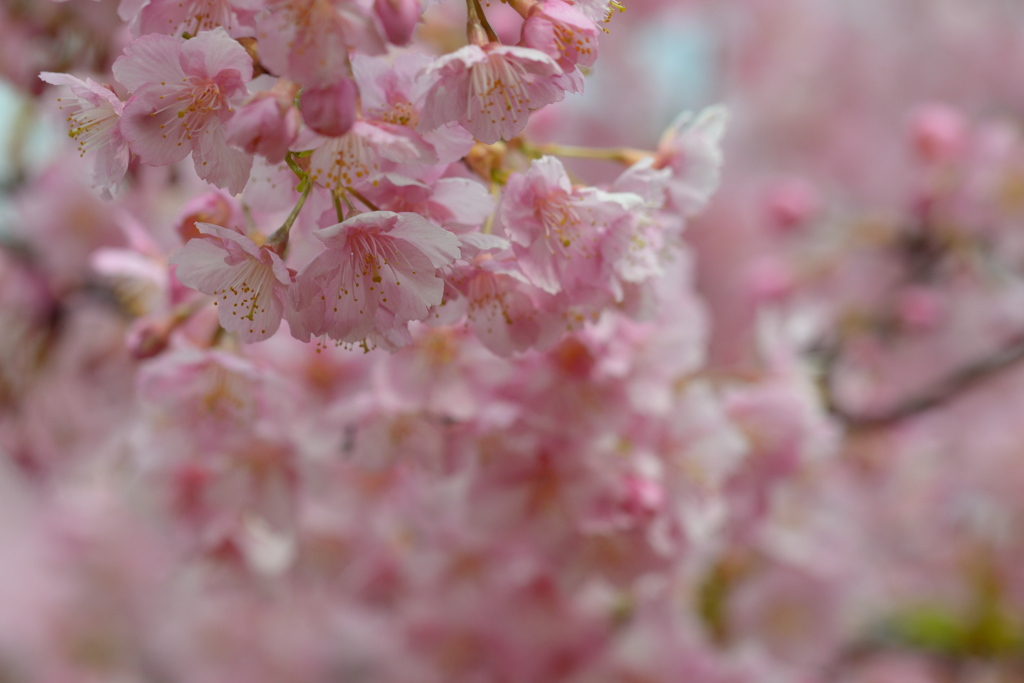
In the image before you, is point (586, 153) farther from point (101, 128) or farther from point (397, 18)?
point (101, 128)

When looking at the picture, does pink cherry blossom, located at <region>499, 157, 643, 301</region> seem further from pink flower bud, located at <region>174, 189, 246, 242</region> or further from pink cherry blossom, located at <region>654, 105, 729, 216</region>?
pink flower bud, located at <region>174, 189, 246, 242</region>

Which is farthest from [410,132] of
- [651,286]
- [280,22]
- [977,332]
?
[977,332]

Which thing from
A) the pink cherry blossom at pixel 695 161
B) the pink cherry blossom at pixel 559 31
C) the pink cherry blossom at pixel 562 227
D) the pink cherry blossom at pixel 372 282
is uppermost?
the pink cherry blossom at pixel 695 161

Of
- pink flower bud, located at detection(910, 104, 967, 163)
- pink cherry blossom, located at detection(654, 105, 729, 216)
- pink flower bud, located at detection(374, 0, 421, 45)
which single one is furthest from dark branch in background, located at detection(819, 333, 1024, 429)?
pink flower bud, located at detection(374, 0, 421, 45)

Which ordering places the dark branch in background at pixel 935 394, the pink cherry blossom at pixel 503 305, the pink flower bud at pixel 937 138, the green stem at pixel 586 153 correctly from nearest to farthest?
the pink cherry blossom at pixel 503 305 → the green stem at pixel 586 153 → the dark branch in background at pixel 935 394 → the pink flower bud at pixel 937 138

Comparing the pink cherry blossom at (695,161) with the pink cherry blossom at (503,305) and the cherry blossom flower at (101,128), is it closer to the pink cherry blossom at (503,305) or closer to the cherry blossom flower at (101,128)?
the pink cherry blossom at (503,305)

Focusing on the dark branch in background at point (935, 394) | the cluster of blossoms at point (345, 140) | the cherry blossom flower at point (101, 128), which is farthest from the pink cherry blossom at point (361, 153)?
the dark branch in background at point (935, 394)

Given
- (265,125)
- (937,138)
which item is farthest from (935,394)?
(265,125)

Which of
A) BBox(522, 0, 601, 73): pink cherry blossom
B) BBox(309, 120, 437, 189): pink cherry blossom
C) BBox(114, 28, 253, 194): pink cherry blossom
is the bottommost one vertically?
BBox(309, 120, 437, 189): pink cherry blossom
